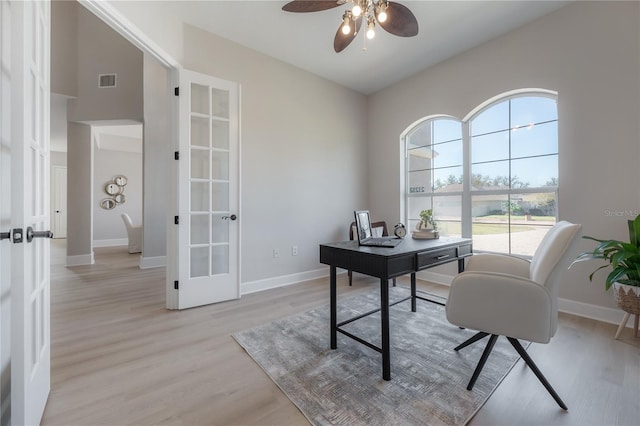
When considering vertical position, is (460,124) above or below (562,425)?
above

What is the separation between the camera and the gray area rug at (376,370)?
137 cm

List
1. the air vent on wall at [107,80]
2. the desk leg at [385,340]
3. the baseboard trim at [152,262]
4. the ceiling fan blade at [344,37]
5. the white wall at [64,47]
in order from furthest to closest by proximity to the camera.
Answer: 1. the air vent on wall at [107,80]
2. the baseboard trim at [152,262]
3. the white wall at [64,47]
4. the ceiling fan blade at [344,37]
5. the desk leg at [385,340]

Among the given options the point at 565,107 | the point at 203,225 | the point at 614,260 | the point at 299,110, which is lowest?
the point at 614,260

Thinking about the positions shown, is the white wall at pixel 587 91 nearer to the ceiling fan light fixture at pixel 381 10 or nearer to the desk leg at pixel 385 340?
the ceiling fan light fixture at pixel 381 10

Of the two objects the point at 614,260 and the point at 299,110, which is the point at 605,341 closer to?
the point at 614,260

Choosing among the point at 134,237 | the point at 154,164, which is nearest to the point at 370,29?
the point at 154,164

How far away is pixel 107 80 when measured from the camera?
5.06m

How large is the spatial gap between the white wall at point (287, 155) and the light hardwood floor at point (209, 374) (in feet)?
3.21

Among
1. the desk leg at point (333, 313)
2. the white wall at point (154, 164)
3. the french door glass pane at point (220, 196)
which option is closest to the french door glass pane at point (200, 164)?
the french door glass pane at point (220, 196)

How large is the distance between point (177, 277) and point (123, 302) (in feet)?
2.70

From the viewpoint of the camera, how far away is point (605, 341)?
2.05m

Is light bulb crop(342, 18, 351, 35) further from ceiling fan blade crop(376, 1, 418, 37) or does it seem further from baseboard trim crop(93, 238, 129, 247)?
baseboard trim crop(93, 238, 129, 247)

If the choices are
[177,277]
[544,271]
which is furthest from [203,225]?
[544,271]

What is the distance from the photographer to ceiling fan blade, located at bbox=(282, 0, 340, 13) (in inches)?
80.9
